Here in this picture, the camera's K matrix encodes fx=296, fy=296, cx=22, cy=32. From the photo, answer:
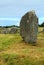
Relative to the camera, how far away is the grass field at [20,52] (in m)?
20.5

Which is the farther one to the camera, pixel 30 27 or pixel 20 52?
pixel 30 27

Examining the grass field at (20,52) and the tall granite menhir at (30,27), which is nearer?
the grass field at (20,52)

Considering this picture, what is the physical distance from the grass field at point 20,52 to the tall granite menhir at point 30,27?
0.54 metres

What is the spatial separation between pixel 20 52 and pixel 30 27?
4.30 m

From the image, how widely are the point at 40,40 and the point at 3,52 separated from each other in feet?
19.8

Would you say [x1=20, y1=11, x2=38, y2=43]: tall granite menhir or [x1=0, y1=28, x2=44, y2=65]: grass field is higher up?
[x1=20, y1=11, x2=38, y2=43]: tall granite menhir

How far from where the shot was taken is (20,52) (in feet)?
74.2

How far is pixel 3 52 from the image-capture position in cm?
2297

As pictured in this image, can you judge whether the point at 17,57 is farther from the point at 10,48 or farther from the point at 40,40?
the point at 40,40

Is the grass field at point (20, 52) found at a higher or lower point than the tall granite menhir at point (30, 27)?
lower

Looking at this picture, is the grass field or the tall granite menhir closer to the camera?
the grass field

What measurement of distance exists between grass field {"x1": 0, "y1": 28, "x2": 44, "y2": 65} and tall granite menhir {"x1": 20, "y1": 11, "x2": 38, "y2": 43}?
539mm

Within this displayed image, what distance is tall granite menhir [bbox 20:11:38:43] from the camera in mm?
26178

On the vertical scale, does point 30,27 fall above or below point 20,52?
above
